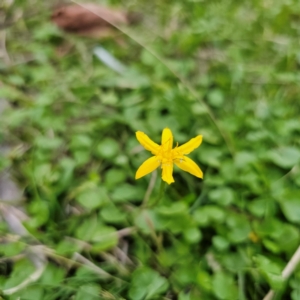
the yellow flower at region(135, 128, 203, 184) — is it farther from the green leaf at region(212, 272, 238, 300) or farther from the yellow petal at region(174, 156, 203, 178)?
the green leaf at region(212, 272, 238, 300)

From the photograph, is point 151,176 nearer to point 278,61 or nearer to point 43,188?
point 43,188

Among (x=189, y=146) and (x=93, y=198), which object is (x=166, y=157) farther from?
(x=93, y=198)

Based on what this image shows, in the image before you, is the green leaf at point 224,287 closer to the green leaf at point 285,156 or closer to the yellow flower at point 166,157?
the yellow flower at point 166,157

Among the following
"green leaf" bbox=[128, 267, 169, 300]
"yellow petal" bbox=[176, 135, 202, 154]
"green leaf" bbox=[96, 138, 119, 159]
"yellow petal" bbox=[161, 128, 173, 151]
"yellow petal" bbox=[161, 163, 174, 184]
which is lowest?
"green leaf" bbox=[128, 267, 169, 300]

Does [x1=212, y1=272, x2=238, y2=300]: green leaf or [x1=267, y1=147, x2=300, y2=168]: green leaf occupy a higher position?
[x1=267, y1=147, x2=300, y2=168]: green leaf

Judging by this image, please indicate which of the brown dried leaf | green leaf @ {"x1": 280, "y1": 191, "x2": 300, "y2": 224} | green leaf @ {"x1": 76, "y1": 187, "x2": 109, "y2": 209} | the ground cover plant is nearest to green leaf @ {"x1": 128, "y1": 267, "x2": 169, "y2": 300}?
the ground cover plant

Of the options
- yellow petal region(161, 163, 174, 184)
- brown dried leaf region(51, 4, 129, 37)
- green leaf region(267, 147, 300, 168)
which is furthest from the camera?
brown dried leaf region(51, 4, 129, 37)

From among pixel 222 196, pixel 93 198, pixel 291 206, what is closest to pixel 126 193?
pixel 93 198

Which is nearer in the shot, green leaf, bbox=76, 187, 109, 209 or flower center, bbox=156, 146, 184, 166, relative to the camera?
flower center, bbox=156, 146, 184, 166

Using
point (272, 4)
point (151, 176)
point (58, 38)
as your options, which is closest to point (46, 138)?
point (151, 176)
